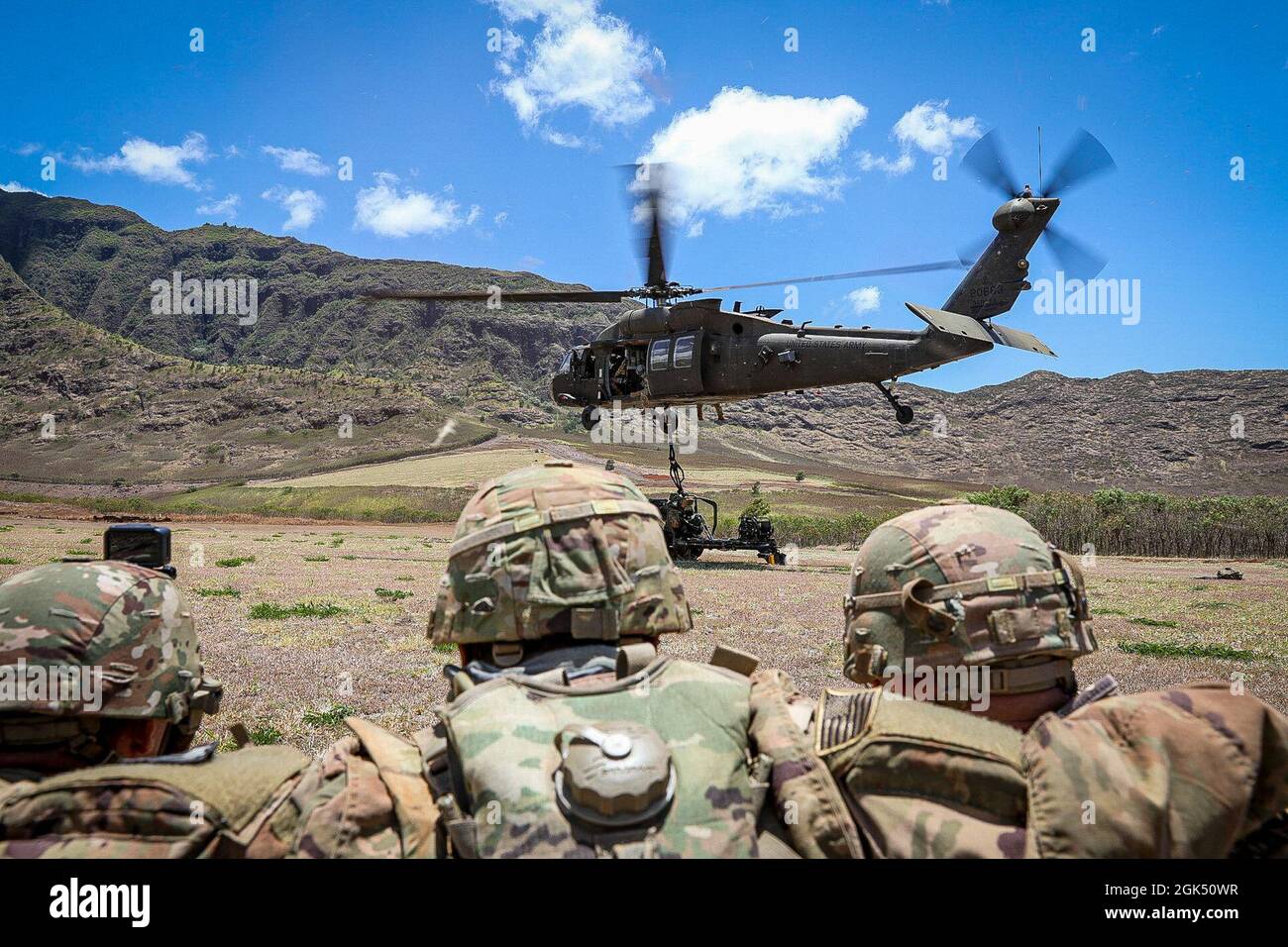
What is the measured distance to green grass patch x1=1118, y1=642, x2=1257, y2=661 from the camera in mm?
10625

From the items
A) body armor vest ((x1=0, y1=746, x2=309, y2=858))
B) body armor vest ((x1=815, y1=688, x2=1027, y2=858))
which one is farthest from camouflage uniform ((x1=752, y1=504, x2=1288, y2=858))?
body armor vest ((x1=0, y1=746, x2=309, y2=858))

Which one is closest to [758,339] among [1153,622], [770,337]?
[770,337]

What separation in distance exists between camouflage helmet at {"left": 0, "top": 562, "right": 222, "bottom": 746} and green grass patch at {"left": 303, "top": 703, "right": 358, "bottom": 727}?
389cm

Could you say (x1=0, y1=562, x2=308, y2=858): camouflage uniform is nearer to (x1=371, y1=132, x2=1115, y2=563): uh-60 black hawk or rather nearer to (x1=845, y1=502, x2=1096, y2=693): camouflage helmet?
(x1=845, y1=502, x2=1096, y2=693): camouflage helmet

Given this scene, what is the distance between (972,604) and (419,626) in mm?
9771

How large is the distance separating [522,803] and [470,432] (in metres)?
76.8

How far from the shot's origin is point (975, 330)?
18266 mm

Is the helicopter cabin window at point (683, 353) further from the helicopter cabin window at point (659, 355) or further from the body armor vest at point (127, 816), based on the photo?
the body armor vest at point (127, 816)

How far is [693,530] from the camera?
2367 cm

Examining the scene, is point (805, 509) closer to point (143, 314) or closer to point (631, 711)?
point (631, 711)

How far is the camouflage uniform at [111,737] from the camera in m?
2.16

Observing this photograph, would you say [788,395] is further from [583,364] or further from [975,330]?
[975,330]

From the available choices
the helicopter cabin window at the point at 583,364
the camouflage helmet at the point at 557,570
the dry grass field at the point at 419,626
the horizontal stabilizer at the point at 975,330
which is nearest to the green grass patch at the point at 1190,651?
the dry grass field at the point at 419,626
